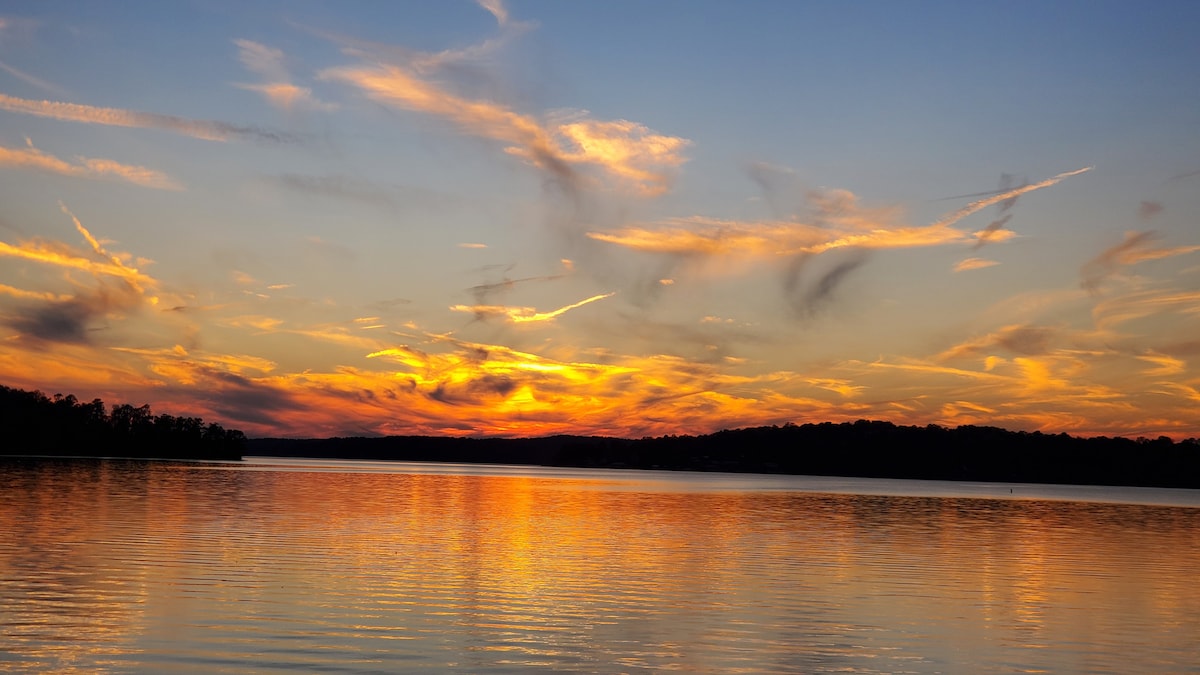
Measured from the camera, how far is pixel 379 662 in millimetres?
22734

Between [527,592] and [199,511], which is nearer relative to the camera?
[527,592]

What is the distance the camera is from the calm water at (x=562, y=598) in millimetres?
24047

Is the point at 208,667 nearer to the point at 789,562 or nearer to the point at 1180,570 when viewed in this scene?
the point at 789,562

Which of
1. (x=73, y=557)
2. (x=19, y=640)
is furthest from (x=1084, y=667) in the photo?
(x=73, y=557)

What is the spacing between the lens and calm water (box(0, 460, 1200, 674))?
2405cm

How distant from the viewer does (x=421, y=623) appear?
27.7 meters

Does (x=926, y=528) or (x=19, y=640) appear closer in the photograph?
(x=19, y=640)

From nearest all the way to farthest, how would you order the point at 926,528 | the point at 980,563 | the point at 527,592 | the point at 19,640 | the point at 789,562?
the point at 19,640 → the point at 527,592 → the point at 789,562 → the point at 980,563 → the point at 926,528

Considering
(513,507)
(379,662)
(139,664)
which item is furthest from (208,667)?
(513,507)

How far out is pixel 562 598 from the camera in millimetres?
33094

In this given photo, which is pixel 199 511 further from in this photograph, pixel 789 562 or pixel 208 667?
pixel 208 667

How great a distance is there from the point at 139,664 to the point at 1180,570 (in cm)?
4440

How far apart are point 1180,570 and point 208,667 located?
43346 millimetres

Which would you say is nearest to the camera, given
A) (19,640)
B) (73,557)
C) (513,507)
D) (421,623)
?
(19,640)
